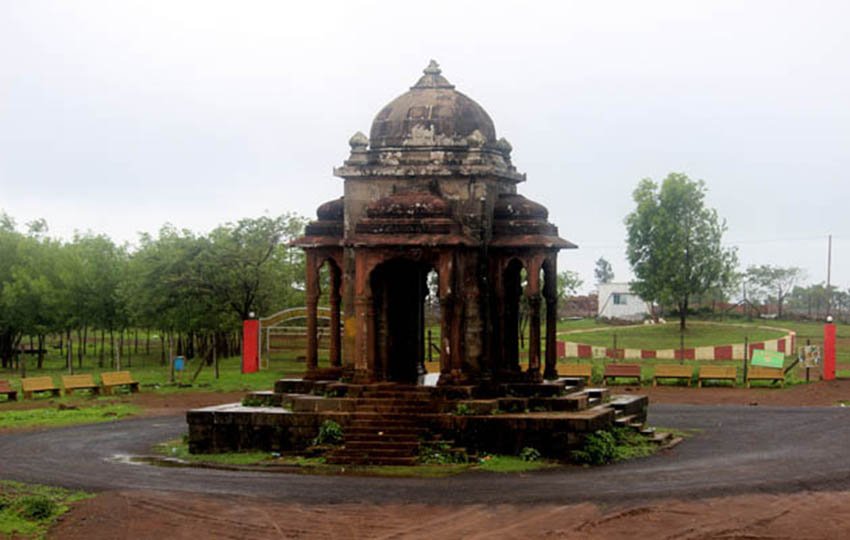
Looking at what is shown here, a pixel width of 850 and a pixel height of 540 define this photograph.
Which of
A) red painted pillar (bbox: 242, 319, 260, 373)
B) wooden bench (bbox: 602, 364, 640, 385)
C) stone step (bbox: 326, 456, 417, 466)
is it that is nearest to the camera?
stone step (bbox: 326, 456, 417, 466)

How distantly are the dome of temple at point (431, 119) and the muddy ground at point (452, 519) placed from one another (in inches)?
419

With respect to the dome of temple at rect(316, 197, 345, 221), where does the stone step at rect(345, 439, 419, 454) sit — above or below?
below

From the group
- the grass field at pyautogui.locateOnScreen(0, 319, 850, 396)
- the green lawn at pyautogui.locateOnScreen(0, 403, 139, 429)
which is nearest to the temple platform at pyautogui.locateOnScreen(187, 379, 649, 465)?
the green lawn at pyautogui.locateOnScreen(0, 403, 139, 429)

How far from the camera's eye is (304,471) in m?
23.0

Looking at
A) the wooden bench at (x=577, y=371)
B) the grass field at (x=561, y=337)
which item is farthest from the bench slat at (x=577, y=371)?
the grass field at (x=561, y=337)

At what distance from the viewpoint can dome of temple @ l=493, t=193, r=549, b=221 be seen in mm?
27641

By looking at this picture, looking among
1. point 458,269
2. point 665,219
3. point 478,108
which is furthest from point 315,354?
point 665,219

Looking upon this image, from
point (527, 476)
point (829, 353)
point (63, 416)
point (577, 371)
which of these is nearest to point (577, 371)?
point (577, 371)

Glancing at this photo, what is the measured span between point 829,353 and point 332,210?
2052 centimetres

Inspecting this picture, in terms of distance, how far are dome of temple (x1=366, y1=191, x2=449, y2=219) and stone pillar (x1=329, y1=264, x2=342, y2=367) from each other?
2854 mm

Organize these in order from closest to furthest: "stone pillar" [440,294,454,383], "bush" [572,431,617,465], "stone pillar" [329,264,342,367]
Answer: "bush" [572,431,617,465] < "stone pillar" [440,294,454,383] < "stone pillar" [329,264,342,367]

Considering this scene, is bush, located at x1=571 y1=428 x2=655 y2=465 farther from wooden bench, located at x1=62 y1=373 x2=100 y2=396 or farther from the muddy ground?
wooden bench, located at x1=62 y1=373 x2=100 y2=396

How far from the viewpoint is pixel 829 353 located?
41750 millimetres

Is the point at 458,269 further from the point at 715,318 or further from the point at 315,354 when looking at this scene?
the point at 715,318
